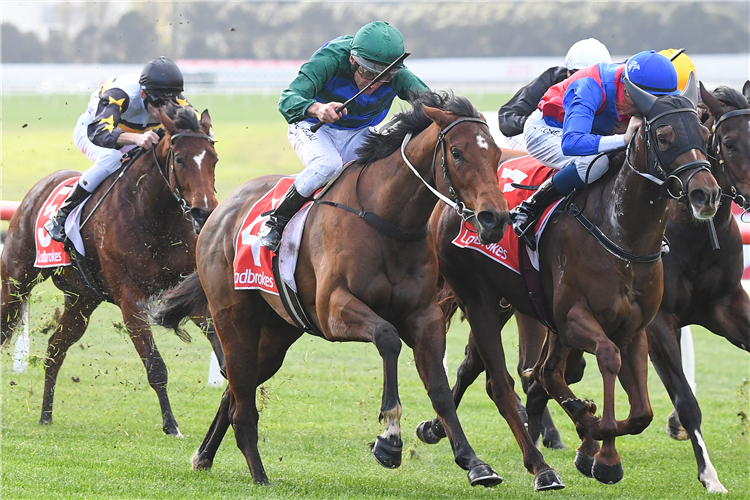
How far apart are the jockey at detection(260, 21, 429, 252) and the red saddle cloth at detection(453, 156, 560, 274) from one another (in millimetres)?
728

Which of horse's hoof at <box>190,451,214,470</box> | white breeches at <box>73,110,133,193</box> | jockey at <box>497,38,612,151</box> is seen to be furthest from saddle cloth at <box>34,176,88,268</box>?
jockey at <box>497,38,612,151</box>

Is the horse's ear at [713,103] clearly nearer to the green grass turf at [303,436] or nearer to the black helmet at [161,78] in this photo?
the green grass turf at [303,436]

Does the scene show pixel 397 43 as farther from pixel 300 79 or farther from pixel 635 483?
pixel 635 483

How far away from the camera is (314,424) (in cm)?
713

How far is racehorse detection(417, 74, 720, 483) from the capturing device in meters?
4.45

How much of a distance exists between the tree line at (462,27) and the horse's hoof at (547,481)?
3300 centimetres

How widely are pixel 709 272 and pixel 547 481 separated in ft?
5.36

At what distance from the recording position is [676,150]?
14.5 feet

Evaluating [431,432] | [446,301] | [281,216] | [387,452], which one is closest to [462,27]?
[446,301]

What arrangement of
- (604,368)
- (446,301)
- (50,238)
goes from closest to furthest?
(604,368) < (446,301) < (50,238)

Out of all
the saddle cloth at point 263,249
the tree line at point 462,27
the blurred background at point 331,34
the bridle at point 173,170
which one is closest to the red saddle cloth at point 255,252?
the saddle cloth at point 263,249

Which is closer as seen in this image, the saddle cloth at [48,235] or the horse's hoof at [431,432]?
the horse's hoof at [431,432]

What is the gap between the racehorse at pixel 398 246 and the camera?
4.29 metres

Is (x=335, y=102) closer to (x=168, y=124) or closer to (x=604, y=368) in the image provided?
(x=604, y=368)
